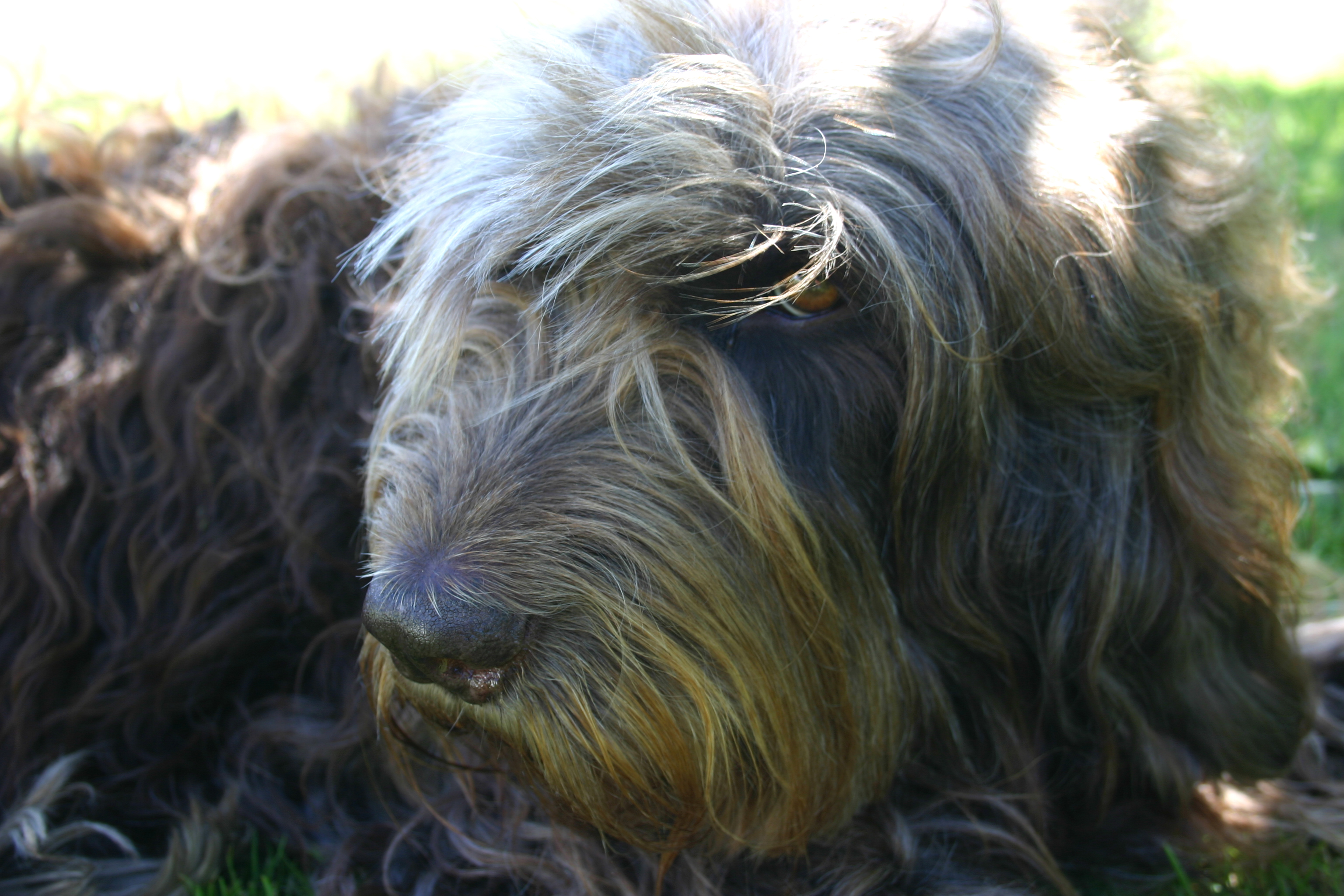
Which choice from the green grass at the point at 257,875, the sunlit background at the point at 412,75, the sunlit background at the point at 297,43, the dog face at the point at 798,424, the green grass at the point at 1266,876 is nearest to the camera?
the dog face at the point at 798,424

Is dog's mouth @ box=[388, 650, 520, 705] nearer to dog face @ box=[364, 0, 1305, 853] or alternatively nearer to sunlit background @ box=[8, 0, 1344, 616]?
dog face @ box=[364, 0, 1305, 853]

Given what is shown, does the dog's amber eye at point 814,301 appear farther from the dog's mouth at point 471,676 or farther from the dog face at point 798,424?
the dog's mouth at point 471,676

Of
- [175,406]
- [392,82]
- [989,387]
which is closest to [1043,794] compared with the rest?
[989,387]

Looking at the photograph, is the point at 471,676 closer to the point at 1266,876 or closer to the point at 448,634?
the point at 448,634

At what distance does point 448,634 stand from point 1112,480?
127cm

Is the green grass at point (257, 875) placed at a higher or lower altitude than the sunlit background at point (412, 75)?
lower

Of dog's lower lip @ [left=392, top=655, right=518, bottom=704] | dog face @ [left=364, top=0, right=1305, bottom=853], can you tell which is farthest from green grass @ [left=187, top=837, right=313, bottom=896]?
dog's lower lip @ [left=392, top=655, right=518, bottom=704]

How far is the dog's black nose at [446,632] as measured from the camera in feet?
5.87

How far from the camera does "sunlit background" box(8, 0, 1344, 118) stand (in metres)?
2.92

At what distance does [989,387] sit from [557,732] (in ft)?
3.11

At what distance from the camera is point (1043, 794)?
95.4 inches

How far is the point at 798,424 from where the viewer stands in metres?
2.04

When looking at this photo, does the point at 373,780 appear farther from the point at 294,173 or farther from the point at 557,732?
the point at 294,173

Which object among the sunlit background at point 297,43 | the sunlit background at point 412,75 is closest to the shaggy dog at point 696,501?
the sunlit background at point 412,75
